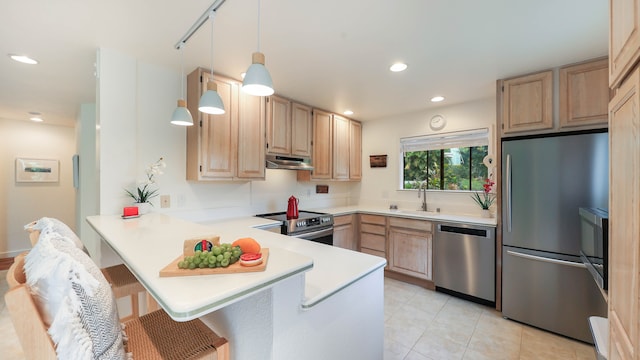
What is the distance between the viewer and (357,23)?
1.67m

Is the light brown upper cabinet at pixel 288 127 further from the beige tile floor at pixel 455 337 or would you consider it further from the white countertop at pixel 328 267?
the beige tile floor at pixel 455 337

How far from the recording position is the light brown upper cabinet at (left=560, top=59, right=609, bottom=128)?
81.3 inches

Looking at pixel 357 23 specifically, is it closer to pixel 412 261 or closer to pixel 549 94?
pixel 549 94

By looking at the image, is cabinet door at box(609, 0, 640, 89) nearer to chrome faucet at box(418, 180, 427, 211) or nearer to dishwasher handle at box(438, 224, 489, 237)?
dishwasher handle at box(438, 224, 489, 237)

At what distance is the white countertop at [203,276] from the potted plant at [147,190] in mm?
181

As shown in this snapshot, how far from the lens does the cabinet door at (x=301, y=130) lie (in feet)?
10.5

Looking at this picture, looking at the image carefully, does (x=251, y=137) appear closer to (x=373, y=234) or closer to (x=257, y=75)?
(x=257, y=75)

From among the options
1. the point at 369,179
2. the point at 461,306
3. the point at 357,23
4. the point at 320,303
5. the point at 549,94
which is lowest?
the point at 461,306

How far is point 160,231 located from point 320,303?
1047 millimetres

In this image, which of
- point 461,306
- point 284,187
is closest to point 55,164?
point 284,187

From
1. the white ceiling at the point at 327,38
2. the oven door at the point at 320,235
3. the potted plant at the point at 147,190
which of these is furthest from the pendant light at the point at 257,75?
the oven door at the point at 320,235

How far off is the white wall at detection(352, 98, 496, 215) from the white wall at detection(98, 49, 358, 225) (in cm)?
229

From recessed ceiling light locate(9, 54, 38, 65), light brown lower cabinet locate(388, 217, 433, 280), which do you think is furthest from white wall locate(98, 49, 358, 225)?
light brown lower cabinet locate(388, 217, 433, 280)

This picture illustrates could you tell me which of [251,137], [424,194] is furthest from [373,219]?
[251,137]
